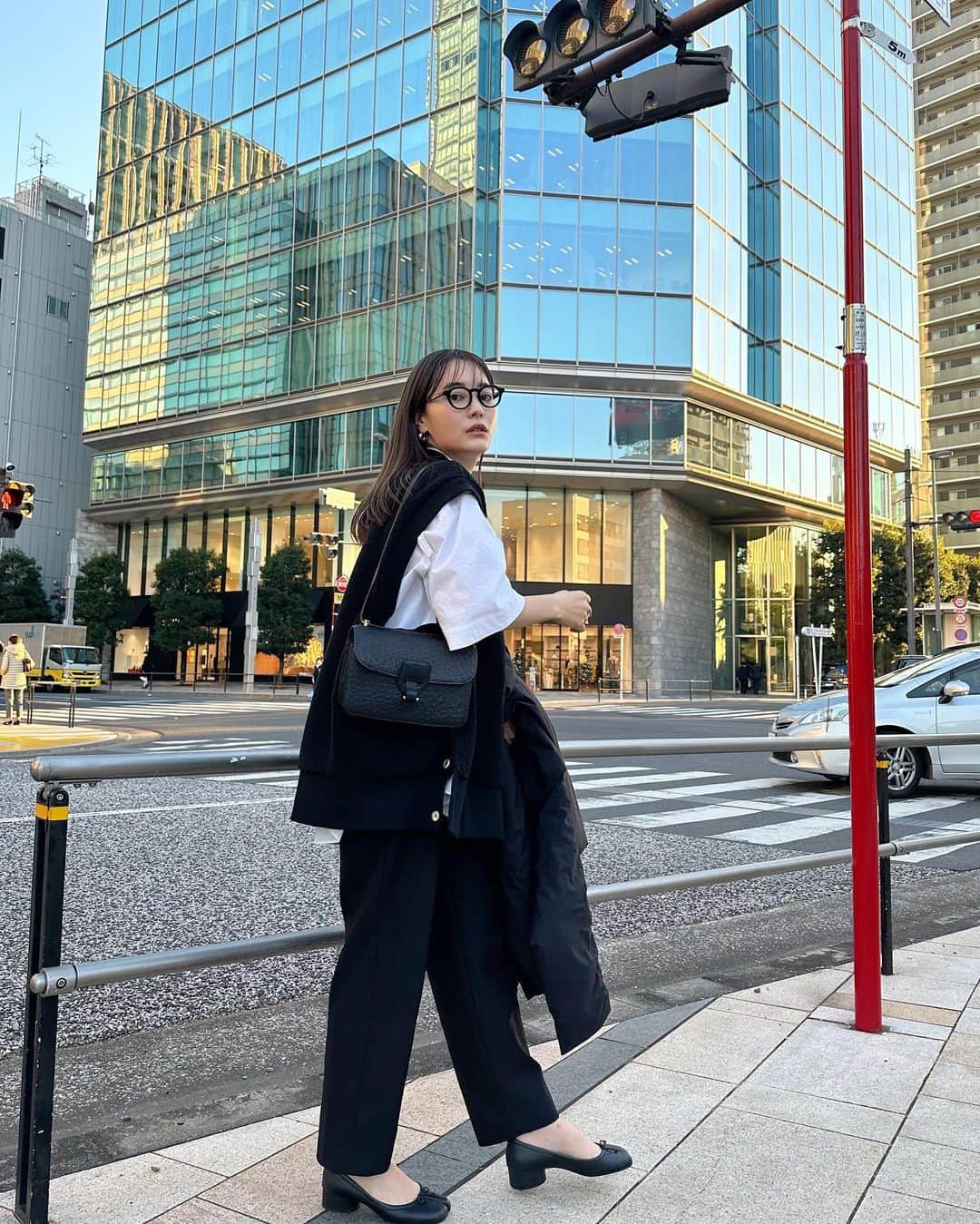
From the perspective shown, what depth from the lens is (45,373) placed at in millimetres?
63562

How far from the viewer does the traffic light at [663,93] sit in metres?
5.30

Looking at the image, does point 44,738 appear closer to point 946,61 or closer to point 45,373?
point 45,373

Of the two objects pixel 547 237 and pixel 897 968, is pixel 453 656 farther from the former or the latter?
pixel 547 237

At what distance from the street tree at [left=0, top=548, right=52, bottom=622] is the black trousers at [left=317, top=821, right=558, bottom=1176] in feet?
193

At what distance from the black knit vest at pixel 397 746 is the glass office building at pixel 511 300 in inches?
1486

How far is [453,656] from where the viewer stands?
6.42 ft

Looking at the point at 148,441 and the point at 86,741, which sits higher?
the point at 148,441

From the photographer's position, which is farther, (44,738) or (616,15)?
(44,738)

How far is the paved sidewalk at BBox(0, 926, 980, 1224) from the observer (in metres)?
2.10

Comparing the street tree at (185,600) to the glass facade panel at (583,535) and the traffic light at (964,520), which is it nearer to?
the glass facade panel at (583,535)

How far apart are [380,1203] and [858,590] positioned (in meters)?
2.32

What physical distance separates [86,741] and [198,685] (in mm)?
33891

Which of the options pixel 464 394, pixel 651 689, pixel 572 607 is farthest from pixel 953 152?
pixel 572 607

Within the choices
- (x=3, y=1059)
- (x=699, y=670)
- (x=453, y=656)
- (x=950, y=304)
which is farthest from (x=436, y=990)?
(x=950, y=304)
